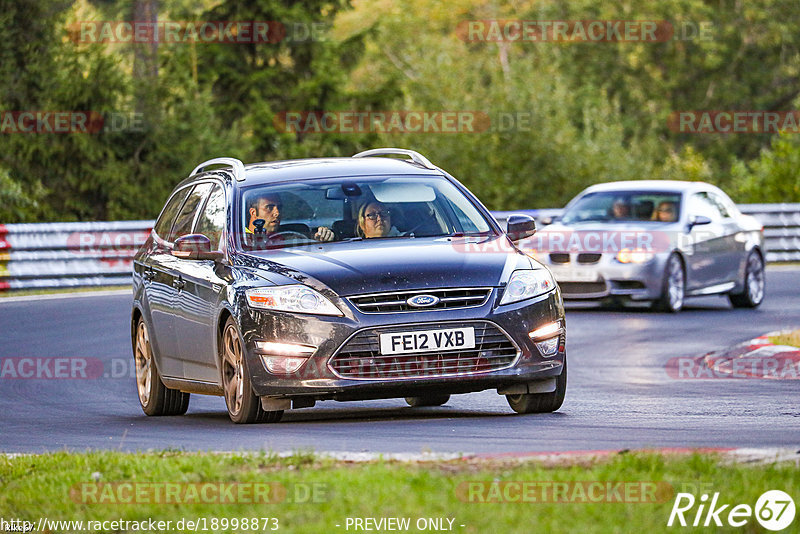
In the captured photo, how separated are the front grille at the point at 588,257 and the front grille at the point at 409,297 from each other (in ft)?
37.1

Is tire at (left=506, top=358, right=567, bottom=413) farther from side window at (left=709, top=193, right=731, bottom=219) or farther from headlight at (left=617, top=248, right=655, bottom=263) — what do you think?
side window at (left=709, top=193, right=731, bottom=219)

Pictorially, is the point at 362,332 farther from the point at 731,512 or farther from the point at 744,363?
the point at 744,363

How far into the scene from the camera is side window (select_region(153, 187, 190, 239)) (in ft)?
40.5

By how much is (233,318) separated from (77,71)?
23772 mm

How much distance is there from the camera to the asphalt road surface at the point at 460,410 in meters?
8.83

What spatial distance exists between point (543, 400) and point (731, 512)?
4567 mm

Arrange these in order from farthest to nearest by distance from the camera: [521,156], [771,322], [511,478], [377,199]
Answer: [521,156] → [771,322] → [377,199] → [511,478]

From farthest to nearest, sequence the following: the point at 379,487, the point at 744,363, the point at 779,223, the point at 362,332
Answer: the point at 779,223 → the point at 744,363 → the point at 362,332 → the point at 379,487

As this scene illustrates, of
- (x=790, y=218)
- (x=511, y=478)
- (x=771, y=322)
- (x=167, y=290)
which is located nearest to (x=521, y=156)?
(x=790, y=218)

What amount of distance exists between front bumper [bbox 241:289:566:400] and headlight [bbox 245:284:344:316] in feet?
0.14

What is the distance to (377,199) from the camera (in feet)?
35.6

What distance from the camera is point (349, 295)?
31.4 ft

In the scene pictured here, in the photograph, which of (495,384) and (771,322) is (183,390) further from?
(771,322)

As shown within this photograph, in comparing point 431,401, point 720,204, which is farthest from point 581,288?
point 431,401
